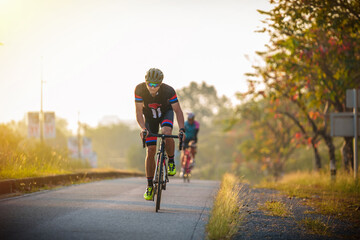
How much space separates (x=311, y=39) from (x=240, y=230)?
519 inches

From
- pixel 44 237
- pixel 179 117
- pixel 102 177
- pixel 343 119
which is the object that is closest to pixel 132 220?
pixel 44 237

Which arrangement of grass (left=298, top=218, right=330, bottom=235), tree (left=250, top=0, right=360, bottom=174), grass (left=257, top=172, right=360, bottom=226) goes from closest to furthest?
grass (left=298, top=218, right=330, bottom=235) → grass (left=257, top=172, right=360, bottom=226) → tree (left=250, top=0, right=360, bottom=174)

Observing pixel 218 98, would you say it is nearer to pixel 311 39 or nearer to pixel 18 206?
pixel 311 39

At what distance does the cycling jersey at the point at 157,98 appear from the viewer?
24.2 feet

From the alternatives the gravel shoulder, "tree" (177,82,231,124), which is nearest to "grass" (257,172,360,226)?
the gravel shoulder

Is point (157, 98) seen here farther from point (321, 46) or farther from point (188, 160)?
point (321, 46)

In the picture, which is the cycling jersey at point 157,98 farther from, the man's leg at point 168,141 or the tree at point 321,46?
the tree at point 321,46

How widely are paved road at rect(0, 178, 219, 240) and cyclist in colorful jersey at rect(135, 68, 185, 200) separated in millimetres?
731

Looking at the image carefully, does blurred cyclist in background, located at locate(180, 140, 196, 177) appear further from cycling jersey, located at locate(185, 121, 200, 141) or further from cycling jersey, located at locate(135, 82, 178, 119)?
cycling jersey, located at locate(135, 82, 178, 119)

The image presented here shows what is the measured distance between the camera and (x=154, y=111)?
7.61 m

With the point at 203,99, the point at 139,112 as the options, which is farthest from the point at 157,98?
the point at 203,99

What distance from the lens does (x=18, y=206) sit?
7121 mm

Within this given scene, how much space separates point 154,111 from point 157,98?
0.27 metres

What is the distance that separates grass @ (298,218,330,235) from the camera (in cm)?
579
